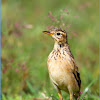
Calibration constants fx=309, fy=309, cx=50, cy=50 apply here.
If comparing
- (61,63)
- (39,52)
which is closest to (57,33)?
(61,63)

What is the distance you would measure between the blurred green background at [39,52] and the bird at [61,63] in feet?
0.52

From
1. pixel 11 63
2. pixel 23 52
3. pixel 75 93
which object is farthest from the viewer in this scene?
pixel 23 52

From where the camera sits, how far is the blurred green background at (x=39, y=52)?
5686 mm

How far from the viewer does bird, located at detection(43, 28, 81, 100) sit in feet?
15.7

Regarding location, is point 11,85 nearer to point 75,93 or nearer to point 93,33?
point 75,93

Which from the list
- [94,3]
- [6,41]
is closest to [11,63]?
[6,41]

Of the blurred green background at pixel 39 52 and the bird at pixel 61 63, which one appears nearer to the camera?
the bird at pixel 61 63

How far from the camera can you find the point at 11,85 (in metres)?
6.50

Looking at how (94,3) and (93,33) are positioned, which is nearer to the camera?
(93,33)

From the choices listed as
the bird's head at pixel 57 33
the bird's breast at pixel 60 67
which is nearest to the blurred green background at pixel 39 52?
the bird's head at pixel 57 33

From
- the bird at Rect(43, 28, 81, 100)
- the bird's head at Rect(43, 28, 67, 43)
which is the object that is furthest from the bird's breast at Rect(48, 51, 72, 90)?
the bird's head at Rect(43, 28, 67, 43)

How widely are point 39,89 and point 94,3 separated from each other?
12.0ft

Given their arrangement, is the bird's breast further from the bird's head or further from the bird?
the bird's head

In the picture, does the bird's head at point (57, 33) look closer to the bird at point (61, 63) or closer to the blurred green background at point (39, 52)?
the bird at point (61, 63)
